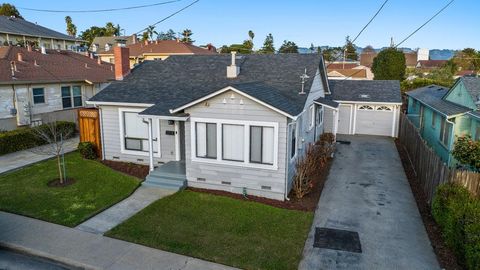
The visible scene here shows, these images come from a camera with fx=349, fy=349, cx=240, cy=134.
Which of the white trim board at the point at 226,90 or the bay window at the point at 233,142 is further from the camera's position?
the bay window at the point at 233,142

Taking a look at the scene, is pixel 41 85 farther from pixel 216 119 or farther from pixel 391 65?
pixel 391 65

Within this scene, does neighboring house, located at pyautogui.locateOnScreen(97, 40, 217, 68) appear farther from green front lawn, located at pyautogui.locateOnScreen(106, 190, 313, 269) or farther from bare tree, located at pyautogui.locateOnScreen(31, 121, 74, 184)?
green front lawn, located at pyautogui.locateOnScreen(106, 190, 313, 269)

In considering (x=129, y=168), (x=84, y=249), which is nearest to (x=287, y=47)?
(x=129, y=168)

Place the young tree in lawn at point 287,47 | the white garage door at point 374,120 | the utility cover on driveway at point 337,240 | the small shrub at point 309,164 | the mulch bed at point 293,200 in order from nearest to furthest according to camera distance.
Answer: the utility cover on driveway at point 337,240, the mulch bed at point 293,200, the small shrub at point 309,164, the white garage door at point 374,120, the young tree in lawn at point 287,47

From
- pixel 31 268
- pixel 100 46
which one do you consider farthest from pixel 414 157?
pixel 100 46

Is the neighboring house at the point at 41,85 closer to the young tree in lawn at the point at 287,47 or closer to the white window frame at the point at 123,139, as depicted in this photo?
the white window frame at the point at 123,139

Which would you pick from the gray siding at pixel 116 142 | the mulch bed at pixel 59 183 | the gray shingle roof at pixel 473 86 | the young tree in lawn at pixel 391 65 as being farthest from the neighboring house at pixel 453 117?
the young tree in lawn at pixel 391 65
